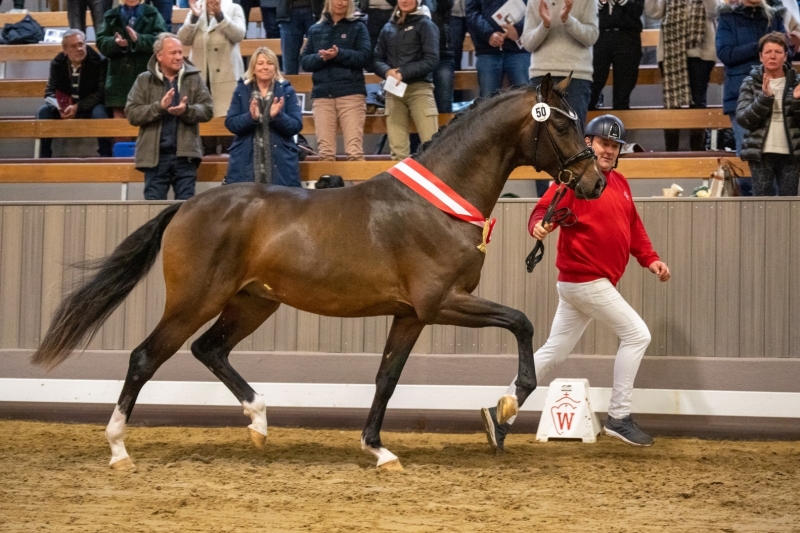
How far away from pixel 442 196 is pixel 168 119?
10.7ft

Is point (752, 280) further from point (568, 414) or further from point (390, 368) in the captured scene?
point (390, 368)

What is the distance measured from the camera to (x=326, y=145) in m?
8.16

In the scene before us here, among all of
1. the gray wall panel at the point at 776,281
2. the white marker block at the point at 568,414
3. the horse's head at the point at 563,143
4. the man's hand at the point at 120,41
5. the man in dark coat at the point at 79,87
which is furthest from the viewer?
A: the man in dark coat at the point at 79,87

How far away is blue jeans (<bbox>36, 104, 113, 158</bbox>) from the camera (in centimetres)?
951

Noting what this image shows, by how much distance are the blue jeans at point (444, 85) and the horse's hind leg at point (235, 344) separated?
141 inches

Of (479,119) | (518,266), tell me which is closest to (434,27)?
Answer: (518,266)

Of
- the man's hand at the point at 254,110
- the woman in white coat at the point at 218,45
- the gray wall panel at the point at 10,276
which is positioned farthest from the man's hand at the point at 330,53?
the gray wall panel at the point at 10,276

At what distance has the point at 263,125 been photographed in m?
7.36

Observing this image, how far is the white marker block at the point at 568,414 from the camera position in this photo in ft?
19.8

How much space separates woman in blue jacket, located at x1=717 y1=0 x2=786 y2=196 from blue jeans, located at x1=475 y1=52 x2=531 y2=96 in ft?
5.59

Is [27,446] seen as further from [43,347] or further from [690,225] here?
[690,225]

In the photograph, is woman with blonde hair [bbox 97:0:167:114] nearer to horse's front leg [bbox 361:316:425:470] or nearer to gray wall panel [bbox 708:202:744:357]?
horse's front leg [bbox 361:316:425:470]

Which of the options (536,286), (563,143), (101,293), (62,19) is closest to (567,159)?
(563,143)

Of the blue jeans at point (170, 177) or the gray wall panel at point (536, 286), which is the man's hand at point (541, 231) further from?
the blue jeans at point (170, 177)
